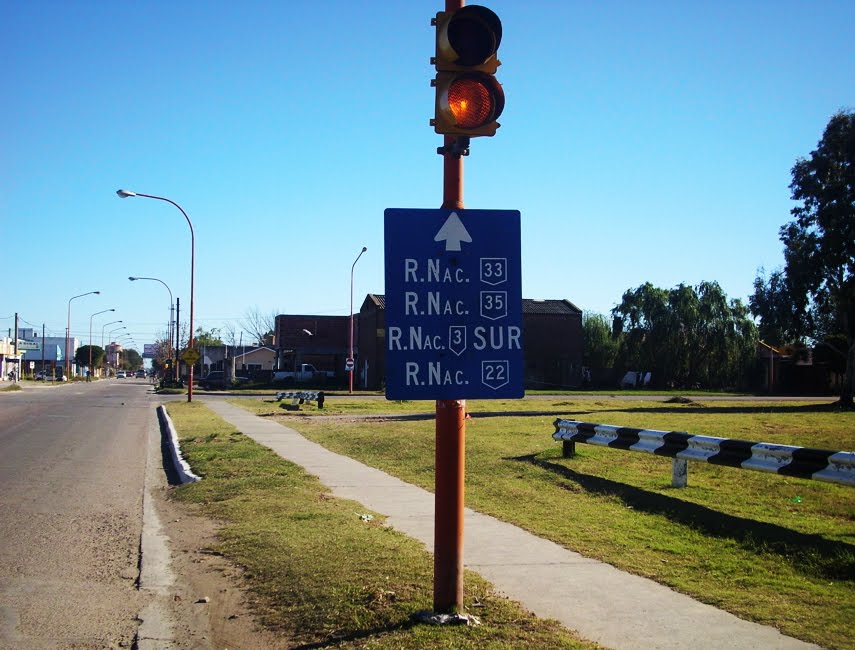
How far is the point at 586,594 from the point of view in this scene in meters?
6.31

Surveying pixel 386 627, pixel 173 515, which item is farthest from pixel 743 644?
pixel 173 515

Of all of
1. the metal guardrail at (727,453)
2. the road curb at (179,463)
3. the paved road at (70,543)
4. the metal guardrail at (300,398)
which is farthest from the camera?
the metal guardrail at (300,398)

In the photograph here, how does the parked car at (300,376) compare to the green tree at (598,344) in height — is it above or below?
below

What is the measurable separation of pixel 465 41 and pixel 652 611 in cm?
409

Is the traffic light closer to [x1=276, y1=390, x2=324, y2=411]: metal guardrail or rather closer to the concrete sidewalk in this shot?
the concrete sidewalk

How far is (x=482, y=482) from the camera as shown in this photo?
11.9 metres

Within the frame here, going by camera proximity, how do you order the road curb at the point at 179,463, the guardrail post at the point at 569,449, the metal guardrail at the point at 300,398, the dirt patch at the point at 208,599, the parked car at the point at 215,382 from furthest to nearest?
the parked car at the point at 215,382, the metal guardrail at the point at 300,398, the guardrail post at the point at 569,449, the road curb at the point at 179,463, the dirt patch at the point at 208,599

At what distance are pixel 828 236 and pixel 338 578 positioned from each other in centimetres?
3309

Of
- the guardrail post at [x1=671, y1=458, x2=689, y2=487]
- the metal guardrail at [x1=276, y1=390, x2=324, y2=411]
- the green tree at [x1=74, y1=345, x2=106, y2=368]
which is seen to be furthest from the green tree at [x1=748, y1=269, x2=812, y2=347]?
the green tree at [x1=74, y1=345, x2=106, y2=368]

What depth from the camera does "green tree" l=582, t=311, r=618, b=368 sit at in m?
77.7

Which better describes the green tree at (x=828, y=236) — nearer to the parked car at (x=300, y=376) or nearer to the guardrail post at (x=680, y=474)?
the guardrail post at (x=680, y=474)

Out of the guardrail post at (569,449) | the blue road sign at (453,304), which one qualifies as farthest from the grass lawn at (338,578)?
the guardrail post at (569,449)

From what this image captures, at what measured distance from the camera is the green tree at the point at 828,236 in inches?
1336

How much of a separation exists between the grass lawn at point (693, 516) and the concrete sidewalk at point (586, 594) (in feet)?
0.75
